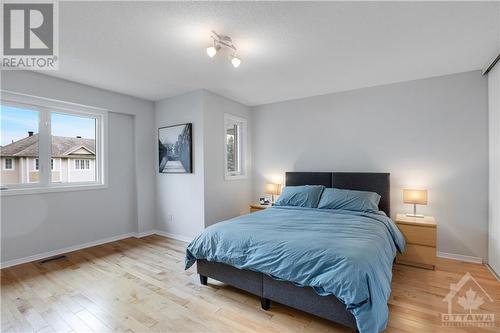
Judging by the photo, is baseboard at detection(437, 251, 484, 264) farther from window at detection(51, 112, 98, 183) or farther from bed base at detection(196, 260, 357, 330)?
window at detection(51, 112, 98, 183)

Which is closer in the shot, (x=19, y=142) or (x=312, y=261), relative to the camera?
(x=312, y=261)

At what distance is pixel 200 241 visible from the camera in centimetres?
245

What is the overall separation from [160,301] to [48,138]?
9.68 feet

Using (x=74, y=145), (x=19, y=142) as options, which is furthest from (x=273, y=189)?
(x=19, y=142)

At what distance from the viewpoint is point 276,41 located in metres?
2.34

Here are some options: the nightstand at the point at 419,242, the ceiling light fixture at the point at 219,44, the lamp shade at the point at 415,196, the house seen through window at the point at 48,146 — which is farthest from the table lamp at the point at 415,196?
the house seen through window at the point at 48,146

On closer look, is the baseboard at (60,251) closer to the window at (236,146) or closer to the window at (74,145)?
the window at (74,145)

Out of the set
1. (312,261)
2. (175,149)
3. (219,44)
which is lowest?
(312,261)

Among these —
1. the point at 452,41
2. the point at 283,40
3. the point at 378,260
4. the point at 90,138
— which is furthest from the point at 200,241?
the point at 452,41

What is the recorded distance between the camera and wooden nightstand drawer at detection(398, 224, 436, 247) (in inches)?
112

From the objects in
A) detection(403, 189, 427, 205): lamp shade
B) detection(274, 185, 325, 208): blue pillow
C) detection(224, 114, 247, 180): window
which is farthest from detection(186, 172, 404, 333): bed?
detection(224, 114, 247, 180): window

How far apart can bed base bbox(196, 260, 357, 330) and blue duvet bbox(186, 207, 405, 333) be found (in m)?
0.11

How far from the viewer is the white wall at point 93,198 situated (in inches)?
119

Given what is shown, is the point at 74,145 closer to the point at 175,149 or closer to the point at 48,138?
the point at 48,138
